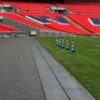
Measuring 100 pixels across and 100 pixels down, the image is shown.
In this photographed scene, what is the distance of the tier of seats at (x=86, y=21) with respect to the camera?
6918 centimetres

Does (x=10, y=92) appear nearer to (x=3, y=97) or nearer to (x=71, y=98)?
(x=3, y=97)

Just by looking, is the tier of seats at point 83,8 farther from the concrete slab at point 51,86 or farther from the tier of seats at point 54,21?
the concrete slab at point 51,86

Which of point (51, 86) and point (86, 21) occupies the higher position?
point (51, 86)

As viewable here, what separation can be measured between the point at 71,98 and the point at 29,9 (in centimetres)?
6930

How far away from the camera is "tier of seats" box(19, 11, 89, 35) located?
2629 inches

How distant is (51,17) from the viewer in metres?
73.7

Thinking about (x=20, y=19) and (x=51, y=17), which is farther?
(x=51, y=17)

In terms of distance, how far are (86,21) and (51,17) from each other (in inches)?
249

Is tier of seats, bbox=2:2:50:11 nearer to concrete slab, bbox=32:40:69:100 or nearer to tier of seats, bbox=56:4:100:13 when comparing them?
tier of seats, bbox=56:4:100:13

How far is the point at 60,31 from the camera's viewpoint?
64.6 metres

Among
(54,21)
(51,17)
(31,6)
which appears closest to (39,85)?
(54,21)

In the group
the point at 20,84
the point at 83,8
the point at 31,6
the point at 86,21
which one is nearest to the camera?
the point at 20,84

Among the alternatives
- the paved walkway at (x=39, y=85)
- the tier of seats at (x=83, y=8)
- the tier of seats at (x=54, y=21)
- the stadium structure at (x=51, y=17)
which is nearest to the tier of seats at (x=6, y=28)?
the stadium structure at (x=51, y=17)

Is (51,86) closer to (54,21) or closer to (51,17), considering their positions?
(54,21)
